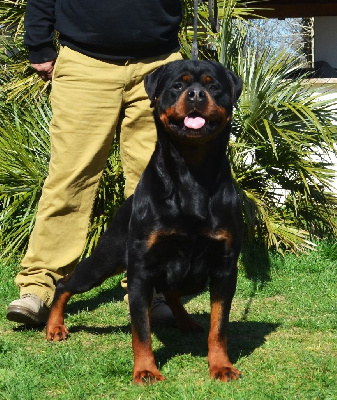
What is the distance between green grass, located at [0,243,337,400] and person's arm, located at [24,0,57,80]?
161 centimetres

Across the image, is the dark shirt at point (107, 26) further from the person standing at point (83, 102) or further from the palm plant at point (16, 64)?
the palm plant at point (16, 64)

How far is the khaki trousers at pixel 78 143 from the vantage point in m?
4.20


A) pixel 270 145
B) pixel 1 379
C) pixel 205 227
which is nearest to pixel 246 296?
pixel 270 145

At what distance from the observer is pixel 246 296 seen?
5.00 meters

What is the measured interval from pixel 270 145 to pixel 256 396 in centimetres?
324

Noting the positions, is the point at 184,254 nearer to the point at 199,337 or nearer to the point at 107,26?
the point at 199,337

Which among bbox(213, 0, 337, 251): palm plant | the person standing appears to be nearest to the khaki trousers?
the person standing

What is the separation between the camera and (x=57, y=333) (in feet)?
13.0

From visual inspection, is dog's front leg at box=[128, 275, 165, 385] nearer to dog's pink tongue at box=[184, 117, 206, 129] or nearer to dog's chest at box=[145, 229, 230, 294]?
dog's chest at box=[145, 229, 230, 294]

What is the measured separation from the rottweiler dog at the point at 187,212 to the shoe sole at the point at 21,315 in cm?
94

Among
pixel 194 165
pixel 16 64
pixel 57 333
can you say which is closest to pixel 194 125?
pixel 194 165

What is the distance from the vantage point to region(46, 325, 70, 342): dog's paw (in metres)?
3.95

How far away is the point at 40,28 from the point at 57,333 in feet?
5.83

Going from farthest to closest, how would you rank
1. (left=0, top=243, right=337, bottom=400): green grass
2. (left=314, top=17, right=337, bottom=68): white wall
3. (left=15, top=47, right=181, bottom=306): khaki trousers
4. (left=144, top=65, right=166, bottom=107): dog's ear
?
(left=314, top=17, right=337, bottom=68): white wall → (left=15, top=47, right=181, bottom=306): khaki trousers → (left=144, top=65, right=166, bottom=107): dog's ear → (left=0, top=243, right=337, bottom=400): green grass
